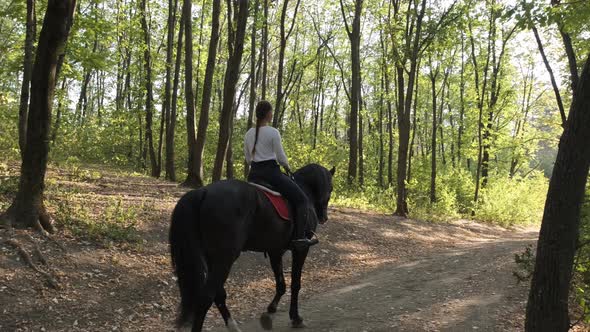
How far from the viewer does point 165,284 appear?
6.93 meters

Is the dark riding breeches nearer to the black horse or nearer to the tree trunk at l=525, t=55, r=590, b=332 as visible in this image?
the black horse

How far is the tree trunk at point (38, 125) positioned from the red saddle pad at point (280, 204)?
381 cm

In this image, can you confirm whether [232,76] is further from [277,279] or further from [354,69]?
[354,69]

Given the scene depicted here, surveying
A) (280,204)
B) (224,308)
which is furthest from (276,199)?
(224,308)

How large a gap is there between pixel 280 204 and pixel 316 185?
3.44 feet

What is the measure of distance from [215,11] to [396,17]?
320 inches

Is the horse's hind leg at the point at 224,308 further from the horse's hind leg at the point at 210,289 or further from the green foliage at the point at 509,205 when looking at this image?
the green foliage at the point at 509,205

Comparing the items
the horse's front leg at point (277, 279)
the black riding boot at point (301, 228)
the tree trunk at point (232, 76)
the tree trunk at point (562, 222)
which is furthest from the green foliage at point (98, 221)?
the tree trunk at point (562, 222)

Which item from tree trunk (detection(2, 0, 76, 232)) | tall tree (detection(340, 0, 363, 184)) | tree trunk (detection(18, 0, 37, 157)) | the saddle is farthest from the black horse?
tall tree (detection(340, 0, 363, 184))

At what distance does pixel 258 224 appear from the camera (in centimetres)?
537

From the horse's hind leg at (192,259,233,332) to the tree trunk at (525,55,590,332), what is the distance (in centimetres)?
348

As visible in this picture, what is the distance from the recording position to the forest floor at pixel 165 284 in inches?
217

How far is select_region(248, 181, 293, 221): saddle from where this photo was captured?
5.59m

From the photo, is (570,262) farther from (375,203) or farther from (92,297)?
(375,203)
